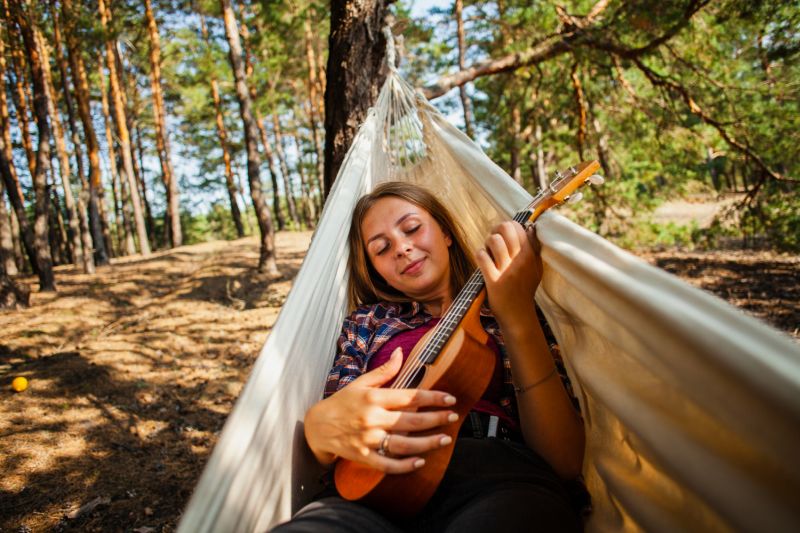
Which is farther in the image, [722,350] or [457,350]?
[457,350]

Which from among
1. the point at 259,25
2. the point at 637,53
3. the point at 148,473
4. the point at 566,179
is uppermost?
the point at 259,25

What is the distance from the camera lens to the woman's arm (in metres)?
0.96

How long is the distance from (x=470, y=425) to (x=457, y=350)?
0.89 feet

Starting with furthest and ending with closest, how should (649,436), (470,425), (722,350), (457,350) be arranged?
(470,425) < (457,350) < (649,436) < (722,350)

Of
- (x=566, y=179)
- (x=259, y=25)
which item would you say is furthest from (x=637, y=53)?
(x=259, y=25)

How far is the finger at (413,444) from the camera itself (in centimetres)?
78

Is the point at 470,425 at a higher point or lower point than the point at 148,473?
higher

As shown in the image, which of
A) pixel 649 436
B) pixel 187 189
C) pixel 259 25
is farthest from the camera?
pixel 187 189

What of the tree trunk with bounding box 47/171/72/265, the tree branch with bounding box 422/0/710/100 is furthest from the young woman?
the tree trunk with bounding box 47/171/72/265

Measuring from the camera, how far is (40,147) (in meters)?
5.71

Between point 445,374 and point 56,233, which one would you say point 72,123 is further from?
point 445,374

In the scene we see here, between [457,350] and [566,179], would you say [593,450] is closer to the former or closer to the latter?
[457,350]

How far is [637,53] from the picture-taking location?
3.03m

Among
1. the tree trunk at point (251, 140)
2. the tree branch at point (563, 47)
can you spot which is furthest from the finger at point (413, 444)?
the tree trunk at point (251, 140)
